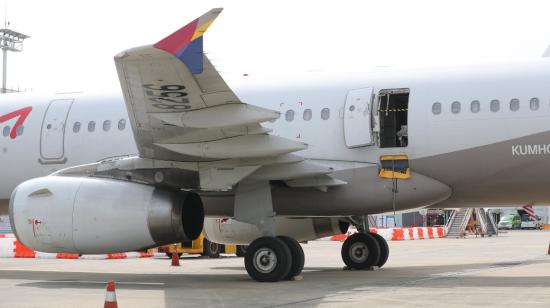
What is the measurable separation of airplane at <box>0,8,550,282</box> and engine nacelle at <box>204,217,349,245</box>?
1.22 meters

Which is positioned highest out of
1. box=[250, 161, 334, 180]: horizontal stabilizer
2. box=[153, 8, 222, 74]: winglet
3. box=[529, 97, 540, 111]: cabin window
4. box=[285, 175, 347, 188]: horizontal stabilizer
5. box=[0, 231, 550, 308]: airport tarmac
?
box=[153, 8, 222, 74]: winglet

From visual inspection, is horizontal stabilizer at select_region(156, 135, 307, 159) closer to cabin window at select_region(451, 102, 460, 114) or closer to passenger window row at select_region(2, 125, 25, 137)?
cabin window at select_region(451, 102, 460, 114)

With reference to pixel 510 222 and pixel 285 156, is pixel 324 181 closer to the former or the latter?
pixel 285 156

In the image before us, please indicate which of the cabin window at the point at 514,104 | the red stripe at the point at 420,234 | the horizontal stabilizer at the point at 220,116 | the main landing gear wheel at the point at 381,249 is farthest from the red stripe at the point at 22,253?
the red stripe at the point at 420,234

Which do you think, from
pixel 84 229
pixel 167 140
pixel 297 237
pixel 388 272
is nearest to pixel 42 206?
pixel 84 229

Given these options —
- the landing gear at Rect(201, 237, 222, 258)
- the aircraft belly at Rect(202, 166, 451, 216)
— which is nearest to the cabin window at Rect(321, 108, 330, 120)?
the aircraft belly at Rect(202, 166, 451, 216)

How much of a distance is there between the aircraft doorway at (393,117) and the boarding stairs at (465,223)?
3183 centimetres

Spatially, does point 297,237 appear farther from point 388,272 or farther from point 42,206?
point 42,206

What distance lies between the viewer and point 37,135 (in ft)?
58.0

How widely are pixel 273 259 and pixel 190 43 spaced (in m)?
4.49

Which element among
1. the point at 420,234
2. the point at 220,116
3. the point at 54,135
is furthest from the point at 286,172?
the point at 420,234

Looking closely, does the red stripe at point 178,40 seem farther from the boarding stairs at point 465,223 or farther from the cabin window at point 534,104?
the boarding stairs at point 465,223

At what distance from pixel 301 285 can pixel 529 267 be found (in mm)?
7312

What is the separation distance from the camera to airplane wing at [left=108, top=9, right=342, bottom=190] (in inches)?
489
